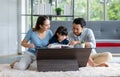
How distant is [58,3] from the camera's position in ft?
23.5

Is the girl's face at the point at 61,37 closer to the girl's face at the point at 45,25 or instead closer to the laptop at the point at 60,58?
the girl's face at the point at 45,25

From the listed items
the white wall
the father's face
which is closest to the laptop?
the father's face

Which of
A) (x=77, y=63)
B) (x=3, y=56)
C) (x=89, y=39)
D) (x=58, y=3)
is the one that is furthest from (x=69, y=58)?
(x=58, y=3)

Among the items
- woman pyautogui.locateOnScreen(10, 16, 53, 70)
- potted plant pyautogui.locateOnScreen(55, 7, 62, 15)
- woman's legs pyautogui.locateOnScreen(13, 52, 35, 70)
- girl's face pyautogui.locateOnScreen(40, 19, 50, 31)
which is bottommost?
woman's legs pyautogui.locateOnScreen(13, 52, 35, 70)

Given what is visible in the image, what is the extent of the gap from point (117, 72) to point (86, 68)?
392mm

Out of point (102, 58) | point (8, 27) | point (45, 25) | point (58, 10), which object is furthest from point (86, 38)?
point (8, 27)

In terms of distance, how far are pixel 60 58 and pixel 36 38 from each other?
1.49 ft

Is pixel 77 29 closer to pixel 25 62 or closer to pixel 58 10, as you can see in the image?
pixel 25 62

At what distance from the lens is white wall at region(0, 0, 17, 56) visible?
6270 millimetres

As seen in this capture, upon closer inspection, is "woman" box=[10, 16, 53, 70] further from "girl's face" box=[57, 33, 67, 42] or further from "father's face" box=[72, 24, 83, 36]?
"father's face" box=[72, 24, 83, 36]

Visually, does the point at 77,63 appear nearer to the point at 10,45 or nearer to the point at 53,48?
the point at 53,48

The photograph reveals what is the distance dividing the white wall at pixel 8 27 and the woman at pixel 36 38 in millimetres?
2989

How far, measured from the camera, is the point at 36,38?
11.0 feet

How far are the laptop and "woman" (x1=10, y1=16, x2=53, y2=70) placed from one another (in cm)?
32
